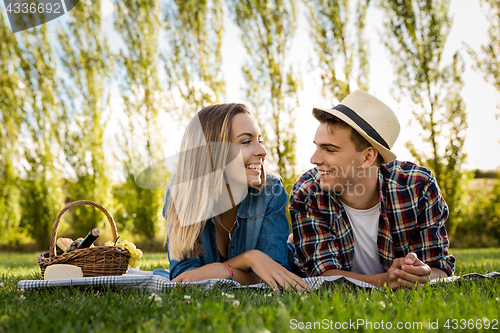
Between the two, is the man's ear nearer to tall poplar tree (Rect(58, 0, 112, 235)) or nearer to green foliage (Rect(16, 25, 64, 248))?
tall poplar tree (Rect(58, 0, 112, 235))

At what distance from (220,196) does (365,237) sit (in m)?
1.38

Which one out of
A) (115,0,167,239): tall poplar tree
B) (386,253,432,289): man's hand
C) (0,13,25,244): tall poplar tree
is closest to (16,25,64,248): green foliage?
(0,13,25,244): tall poplar tree

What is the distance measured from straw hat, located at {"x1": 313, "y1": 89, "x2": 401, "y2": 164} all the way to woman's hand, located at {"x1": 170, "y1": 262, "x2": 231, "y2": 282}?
5.23 feet

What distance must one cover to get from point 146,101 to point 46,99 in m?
3.35

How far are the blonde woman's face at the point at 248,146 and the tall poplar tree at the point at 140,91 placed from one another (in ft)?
24.6

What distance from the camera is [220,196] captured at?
11.4 feet

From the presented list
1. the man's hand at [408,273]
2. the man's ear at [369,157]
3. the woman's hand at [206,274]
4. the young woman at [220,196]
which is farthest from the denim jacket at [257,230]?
the man's hand at [408,273]

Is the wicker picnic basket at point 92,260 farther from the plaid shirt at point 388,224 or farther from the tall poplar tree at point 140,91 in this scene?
the tall poplar tree at point 140,91

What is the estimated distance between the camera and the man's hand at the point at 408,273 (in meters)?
2.44

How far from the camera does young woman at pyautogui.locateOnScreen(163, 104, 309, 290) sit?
3.13 meters

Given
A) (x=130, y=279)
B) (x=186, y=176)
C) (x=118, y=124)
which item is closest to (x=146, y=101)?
(x=118, y=124)

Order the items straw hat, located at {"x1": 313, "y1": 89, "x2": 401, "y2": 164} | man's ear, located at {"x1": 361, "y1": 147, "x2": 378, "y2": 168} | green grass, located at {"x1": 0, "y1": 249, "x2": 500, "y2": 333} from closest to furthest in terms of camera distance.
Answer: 1. green grass, located at {"x1": 0, "y1": 249, "x2": 500, "y2": 333}
2. straw hat, located at {"x1": 313, "y1": 89, "x2": 401, "y2": 164}
3. man's ear, located at {"x1": 361, "y1": 147, "x2": 378, "y2": 168}

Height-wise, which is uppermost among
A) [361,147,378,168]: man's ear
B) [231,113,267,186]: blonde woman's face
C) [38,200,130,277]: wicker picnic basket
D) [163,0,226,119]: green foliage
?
[163,0,226,119]: green foliage

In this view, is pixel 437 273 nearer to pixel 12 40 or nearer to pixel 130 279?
pixel 130 279
